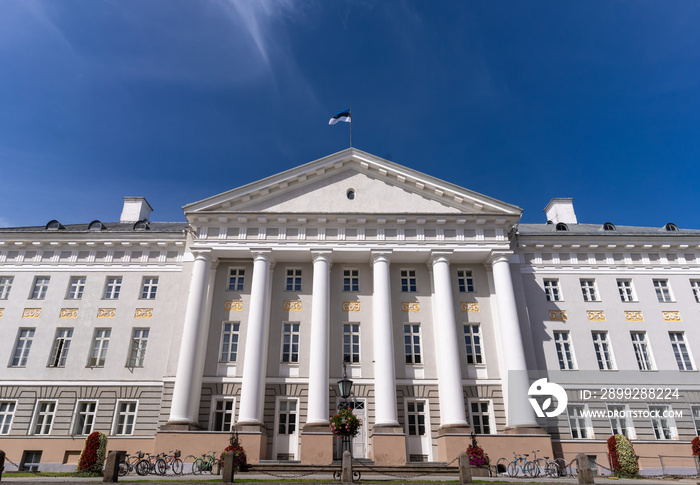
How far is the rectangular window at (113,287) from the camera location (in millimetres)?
27484

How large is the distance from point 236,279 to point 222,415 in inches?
285

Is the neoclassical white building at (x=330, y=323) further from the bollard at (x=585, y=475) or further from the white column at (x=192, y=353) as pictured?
the bollard at (x=585, y=475)

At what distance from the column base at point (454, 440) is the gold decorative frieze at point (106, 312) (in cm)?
1848

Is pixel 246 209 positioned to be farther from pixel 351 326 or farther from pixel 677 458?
pixel 677 458

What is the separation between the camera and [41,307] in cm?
2702

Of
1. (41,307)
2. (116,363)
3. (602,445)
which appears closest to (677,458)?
(602,445)

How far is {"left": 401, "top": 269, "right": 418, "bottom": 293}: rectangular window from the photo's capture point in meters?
27.5

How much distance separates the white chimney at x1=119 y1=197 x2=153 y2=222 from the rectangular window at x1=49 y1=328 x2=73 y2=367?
9636 millimetres

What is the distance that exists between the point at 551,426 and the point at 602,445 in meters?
2.55

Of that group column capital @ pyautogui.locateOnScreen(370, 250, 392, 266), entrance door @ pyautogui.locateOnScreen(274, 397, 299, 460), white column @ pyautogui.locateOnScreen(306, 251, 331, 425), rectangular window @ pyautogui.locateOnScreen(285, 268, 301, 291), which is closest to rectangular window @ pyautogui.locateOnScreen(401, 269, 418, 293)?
column capital @ pyautogui.locateOnScreen(370, 250, 392, 266)

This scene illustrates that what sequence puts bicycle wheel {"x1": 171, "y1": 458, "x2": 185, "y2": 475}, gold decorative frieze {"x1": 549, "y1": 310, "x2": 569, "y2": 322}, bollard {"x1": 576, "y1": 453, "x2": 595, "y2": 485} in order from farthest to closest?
gold decorative frieze {"x1": 549, "y1": 310, "x2": 569, "y2": 322} < bicycle wheel {"x1": 171, "y1": 458, "x2": 185, "y2": 475} < bollard {"x1": 576, "y1": 453, "x2": 595, "y2": 485}

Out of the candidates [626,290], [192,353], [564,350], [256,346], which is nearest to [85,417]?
[192,353]

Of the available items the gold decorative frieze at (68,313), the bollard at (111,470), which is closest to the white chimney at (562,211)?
the bollard at (111,470)

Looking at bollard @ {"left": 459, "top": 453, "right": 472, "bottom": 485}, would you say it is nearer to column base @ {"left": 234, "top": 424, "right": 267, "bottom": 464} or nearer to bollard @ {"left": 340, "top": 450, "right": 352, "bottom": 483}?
bollard @ {"left": 340, "top": 450, "right": 352, "bottom": 483}
